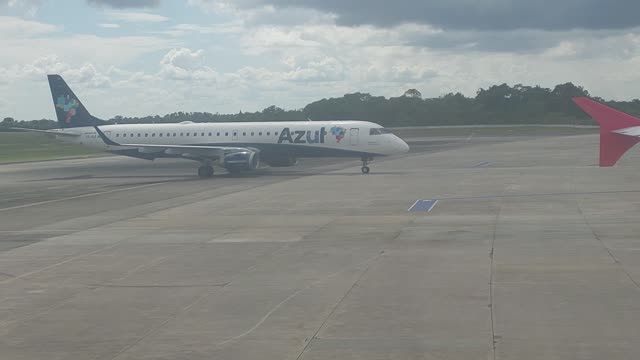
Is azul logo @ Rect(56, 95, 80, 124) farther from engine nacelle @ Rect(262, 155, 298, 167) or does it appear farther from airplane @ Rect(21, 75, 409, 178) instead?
engine nacelle @ Rect(262, 155, 298, 167)

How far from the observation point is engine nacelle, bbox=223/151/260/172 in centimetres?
4550

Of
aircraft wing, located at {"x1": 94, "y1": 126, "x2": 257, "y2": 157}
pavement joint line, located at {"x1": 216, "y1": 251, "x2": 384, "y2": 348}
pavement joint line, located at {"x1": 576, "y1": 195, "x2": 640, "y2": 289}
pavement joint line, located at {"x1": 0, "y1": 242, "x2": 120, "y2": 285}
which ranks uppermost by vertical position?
aircraft wing, located at {"x1": 94, "y1": 126, "x2": 257, "y2": 157}

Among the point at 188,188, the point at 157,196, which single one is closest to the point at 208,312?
the point at 157,196

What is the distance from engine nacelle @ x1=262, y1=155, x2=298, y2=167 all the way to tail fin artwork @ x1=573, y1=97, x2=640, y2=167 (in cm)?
2611

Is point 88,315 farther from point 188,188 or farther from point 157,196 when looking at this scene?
point 188,188

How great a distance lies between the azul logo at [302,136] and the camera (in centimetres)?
4569

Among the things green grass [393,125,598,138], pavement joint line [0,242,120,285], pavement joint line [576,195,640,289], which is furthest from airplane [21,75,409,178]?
green grass [393,125,598,138]

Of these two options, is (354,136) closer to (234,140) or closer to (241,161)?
(241,161)

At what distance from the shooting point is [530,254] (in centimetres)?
1719

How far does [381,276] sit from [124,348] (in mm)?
5767

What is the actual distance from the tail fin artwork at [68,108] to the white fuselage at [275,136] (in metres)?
0.89

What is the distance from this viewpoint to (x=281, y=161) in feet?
156

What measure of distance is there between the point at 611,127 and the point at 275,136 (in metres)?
26.5

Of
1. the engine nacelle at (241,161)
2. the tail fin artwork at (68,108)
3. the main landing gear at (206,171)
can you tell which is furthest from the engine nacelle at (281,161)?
the tail fin artwork at (68,108)
